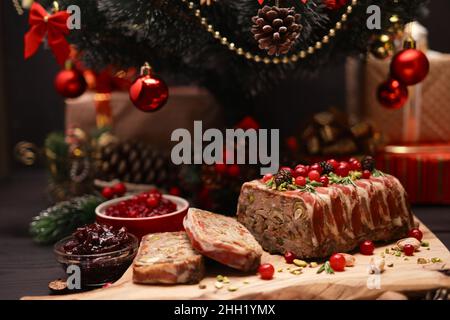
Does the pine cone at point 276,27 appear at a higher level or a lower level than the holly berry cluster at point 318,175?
higher

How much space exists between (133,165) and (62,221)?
38 centimetres

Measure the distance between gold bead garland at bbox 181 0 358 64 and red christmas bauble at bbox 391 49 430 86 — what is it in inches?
8.2

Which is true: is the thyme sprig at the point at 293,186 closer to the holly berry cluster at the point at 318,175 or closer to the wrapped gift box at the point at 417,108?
the holly berry cluster at the point at 318,175

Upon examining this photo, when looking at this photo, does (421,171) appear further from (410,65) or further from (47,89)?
(47,89)

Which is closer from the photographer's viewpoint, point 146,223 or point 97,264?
point 97,264

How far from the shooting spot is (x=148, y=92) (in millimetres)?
1452

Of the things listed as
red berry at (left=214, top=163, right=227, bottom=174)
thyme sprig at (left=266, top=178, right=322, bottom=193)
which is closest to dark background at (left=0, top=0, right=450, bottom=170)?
red berry at (left=214, top=163, right=227, bottom=174)

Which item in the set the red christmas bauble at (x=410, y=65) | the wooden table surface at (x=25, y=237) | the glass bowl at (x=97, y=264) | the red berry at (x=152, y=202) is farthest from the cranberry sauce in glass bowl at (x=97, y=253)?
the red christmas bauble at (x=410, y=65)

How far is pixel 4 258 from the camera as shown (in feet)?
4.98

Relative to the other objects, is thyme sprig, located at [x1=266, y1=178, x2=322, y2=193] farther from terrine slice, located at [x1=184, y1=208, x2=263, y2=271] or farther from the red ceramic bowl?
the red ceramic bowl

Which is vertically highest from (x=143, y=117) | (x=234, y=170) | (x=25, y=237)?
(x=143, y=117)

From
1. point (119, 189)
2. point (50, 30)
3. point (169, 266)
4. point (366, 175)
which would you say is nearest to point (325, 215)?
Result: point (366, 175)

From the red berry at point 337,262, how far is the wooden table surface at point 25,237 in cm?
45

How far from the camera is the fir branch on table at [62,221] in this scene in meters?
1.64
